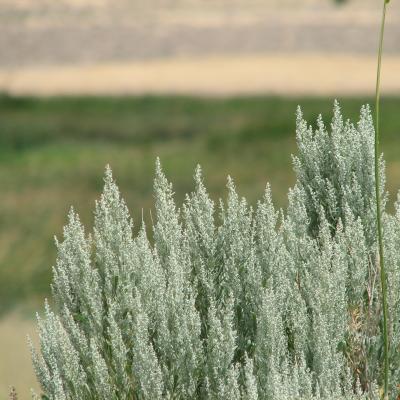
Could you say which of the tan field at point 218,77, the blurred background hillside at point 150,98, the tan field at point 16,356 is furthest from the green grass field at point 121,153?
the tan field at point 218,77

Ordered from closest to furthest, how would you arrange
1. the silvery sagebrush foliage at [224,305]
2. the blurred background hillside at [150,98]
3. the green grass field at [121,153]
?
the silvery sagebrush foliage at [224,305] → the green grass field at [121,153] → the blurred background hillside at [150,98]

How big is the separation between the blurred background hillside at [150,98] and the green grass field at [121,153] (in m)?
0.04

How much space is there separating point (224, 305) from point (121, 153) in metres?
18.3

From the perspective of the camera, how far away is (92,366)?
17.7ft

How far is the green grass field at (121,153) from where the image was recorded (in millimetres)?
18578

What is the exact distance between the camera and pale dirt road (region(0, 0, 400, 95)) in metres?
31.9

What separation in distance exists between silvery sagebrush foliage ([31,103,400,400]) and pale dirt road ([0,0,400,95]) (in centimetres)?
2435

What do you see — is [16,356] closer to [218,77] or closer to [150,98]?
[150,98]

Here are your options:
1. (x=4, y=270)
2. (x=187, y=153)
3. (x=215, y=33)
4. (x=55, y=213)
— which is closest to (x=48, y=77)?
(x=215, y=33)

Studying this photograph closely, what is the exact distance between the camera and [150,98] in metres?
29.7

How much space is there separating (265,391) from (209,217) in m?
1.03

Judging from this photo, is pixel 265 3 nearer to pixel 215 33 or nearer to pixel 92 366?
pixel 215 33

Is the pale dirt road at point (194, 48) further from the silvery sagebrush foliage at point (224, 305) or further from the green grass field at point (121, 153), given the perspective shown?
the silvery sagebrush foliage at point (224, 305)

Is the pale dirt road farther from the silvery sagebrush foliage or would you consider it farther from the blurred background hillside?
the silvery sagebrush foliage
